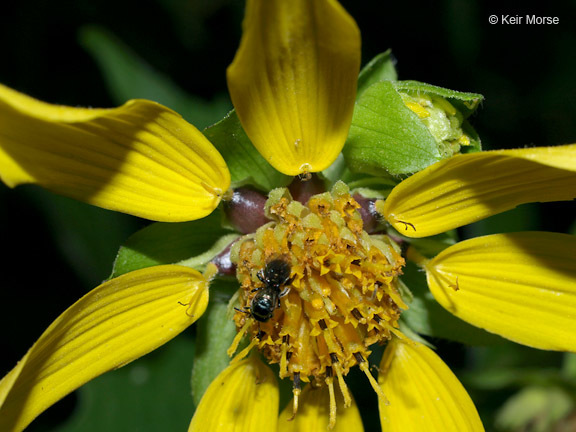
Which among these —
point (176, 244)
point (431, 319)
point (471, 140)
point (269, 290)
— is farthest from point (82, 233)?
point (471, 140)

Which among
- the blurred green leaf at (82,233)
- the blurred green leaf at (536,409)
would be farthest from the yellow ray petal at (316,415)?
the blurred green leaf at (82,233)

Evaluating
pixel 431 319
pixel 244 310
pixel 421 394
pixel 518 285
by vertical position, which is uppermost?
pixel 244 310

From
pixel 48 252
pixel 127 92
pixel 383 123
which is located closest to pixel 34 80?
pixel 127 92

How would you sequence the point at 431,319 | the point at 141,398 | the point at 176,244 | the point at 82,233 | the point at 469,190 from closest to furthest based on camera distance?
1. the point at 469,190
2. the point at 176,244
3. the point at 431,319
4. the point at 141,398
5. the point at 82,233

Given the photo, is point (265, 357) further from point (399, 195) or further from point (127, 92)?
point (127, 92)

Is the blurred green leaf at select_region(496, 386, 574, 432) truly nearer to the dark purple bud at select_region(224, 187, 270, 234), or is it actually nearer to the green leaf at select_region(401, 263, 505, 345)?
the green leaf at select_region(401, 263, 505, 345)

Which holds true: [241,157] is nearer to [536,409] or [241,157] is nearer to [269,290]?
[269,290]

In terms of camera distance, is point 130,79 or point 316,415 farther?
point 130,79

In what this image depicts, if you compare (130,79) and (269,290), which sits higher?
(130,79)
